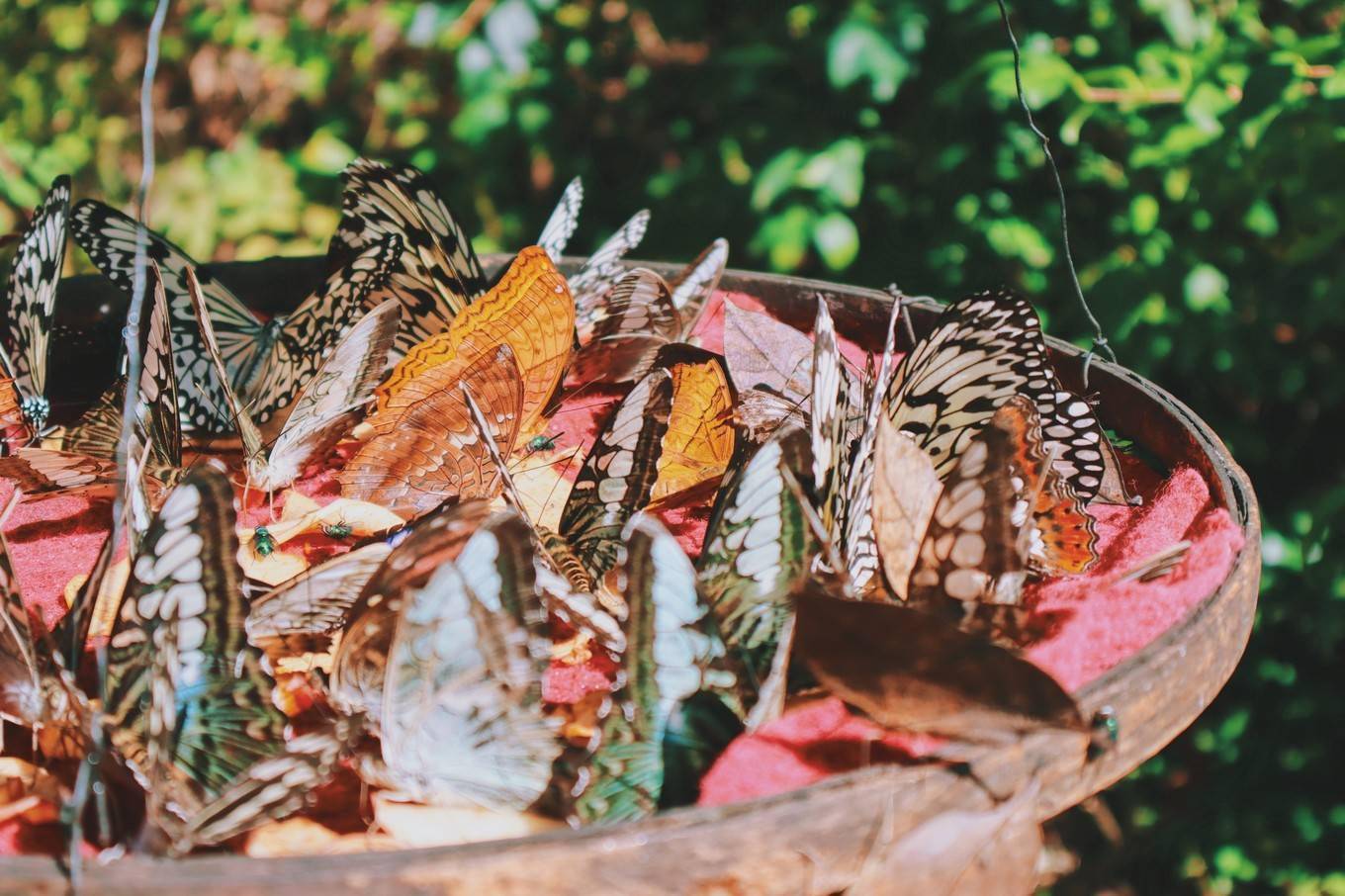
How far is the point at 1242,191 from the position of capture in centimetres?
211

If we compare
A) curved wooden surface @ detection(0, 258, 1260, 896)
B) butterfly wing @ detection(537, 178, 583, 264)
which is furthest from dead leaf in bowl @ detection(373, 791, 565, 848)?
butterfly wing @ detection(537, 178, 583, 264)

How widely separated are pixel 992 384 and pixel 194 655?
29.4 inches

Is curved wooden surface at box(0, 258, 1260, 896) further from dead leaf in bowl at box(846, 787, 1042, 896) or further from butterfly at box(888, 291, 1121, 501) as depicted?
butterfly at box(888, 291, 1121, 501)

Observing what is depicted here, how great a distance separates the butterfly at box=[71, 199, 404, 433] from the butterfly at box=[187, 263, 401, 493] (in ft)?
0.29

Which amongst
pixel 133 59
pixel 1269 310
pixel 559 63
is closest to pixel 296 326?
pixel 1269 310

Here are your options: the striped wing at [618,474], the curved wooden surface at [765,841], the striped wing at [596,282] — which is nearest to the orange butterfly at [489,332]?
the striped wing at [618,474]

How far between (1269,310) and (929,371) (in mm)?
1444

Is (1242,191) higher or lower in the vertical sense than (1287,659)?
higher

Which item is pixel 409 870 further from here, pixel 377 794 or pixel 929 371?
pixel 929 371

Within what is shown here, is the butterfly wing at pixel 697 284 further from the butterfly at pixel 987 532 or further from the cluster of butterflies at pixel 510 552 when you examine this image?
the butterfly at pixel 987 532

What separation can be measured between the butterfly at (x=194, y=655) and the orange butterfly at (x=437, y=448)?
0.40 m

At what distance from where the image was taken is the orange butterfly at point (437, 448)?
1.19 meters

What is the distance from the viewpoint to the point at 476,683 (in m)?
0.77

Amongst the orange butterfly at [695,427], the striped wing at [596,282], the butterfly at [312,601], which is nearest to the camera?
the butterfly at [312,601]
